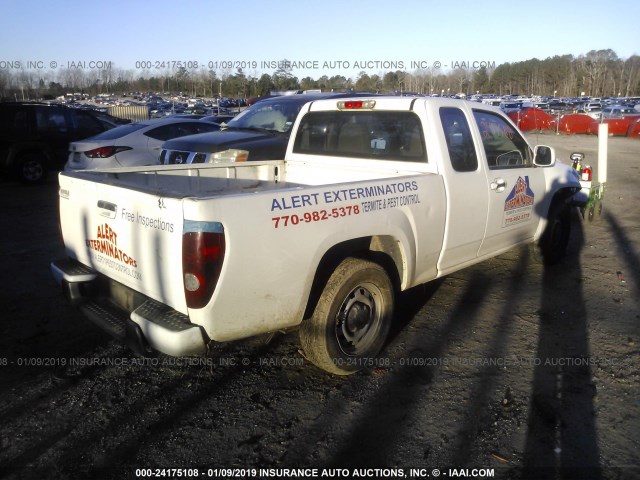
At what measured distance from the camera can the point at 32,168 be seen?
1245 centimetres

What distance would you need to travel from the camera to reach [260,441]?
3.17m

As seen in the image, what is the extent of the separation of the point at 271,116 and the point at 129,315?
6423 millimetres

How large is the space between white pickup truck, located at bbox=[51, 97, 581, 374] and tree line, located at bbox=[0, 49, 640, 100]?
32.9 m

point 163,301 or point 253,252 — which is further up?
point 253,252

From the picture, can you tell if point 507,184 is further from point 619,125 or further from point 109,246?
point 619,125

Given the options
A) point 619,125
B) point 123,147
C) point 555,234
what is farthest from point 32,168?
point 619,125

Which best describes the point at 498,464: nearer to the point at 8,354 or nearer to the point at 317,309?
the point at 317,309

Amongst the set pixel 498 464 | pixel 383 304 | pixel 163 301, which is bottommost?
pixel 498 464

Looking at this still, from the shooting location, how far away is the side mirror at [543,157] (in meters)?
5.48

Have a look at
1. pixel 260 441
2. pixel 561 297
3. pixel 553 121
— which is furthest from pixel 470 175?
pixel 553 121

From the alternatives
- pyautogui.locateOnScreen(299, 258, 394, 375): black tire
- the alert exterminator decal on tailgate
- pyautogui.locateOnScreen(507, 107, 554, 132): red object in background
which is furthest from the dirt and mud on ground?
pyautogui.locateOnScreen(507, 107, 554, 132): red object in background

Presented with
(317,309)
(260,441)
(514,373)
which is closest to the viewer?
(260,441)

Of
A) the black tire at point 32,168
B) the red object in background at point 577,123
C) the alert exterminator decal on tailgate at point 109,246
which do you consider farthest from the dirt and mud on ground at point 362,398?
the red object in background at point 577,123

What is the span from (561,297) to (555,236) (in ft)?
3.69
